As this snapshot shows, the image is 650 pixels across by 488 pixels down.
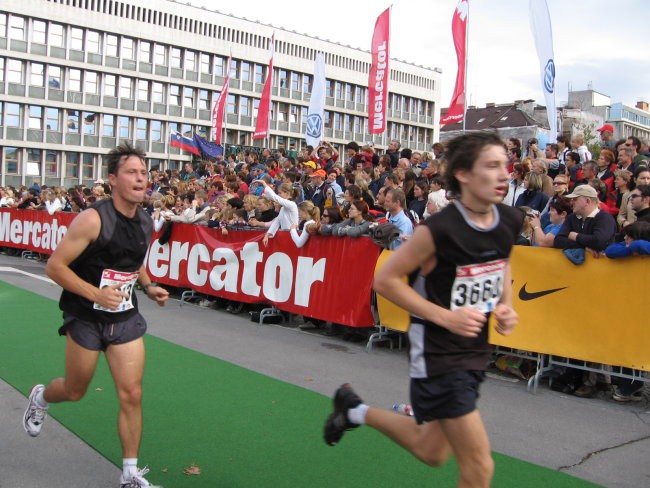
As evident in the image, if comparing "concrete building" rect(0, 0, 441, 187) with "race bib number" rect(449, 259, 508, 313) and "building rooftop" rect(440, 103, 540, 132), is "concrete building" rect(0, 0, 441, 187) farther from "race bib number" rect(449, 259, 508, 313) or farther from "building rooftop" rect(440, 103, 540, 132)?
"race bib number" rect(449, 259, 508, 313)

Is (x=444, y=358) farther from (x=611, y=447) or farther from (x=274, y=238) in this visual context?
(x=274, y=238)

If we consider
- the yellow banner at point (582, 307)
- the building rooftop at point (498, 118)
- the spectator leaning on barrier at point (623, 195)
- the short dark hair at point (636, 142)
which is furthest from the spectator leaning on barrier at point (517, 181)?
the building rooftop at point (498, 118)

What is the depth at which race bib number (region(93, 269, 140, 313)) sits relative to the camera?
13.4 ft

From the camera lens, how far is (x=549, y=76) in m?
12.8

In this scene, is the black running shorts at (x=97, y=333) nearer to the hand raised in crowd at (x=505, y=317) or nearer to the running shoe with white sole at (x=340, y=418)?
the running shoe with white sole at (x=340, y=418)

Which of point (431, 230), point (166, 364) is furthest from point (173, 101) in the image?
point (431, 230)

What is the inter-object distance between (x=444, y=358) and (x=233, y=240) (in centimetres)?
885

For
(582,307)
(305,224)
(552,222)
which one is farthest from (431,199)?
(582,307)

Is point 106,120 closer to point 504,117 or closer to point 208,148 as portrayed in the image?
point 208,148

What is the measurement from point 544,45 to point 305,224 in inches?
252

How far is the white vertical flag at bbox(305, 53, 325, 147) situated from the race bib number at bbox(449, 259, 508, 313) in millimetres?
15789

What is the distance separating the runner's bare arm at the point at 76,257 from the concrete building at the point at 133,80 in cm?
5497

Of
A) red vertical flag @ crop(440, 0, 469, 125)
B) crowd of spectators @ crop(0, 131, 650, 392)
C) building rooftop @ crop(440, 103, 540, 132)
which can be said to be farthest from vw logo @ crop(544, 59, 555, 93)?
building rooftop @ crop(440, 103, 540, 132)

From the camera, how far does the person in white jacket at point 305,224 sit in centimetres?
975
